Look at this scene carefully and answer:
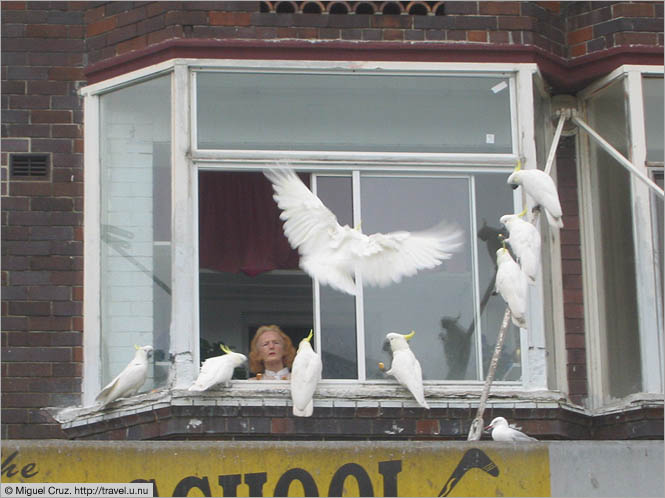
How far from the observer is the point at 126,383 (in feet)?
46.2

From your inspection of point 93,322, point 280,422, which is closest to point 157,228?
point 93,322

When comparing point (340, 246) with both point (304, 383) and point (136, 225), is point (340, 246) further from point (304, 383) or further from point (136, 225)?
point (136, 225)

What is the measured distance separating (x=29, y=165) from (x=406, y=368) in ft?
10.8

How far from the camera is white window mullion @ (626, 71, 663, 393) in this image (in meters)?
14.6

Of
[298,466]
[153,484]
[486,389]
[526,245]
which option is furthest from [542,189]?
[153,484]

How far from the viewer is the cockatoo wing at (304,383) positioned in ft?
45.4

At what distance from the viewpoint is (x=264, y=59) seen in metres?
15.0

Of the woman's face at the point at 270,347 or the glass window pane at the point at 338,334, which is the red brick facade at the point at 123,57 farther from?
the glass window pane at the point at 338,334

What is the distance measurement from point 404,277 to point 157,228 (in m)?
1.80

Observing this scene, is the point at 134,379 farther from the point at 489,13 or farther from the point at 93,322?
the point at 489,13


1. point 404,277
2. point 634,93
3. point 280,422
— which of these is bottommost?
point 280,422

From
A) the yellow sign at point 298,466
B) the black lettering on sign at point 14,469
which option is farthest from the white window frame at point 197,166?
the black lettering on sign at point 14,469

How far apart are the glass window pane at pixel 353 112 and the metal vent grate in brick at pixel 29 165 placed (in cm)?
126

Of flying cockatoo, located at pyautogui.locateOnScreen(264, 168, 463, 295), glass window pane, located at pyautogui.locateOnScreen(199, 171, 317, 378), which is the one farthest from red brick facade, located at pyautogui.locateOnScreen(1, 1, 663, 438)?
flying cockatoo, located at pyautogui.locateOnScreen(264, 168, 463, 295)
